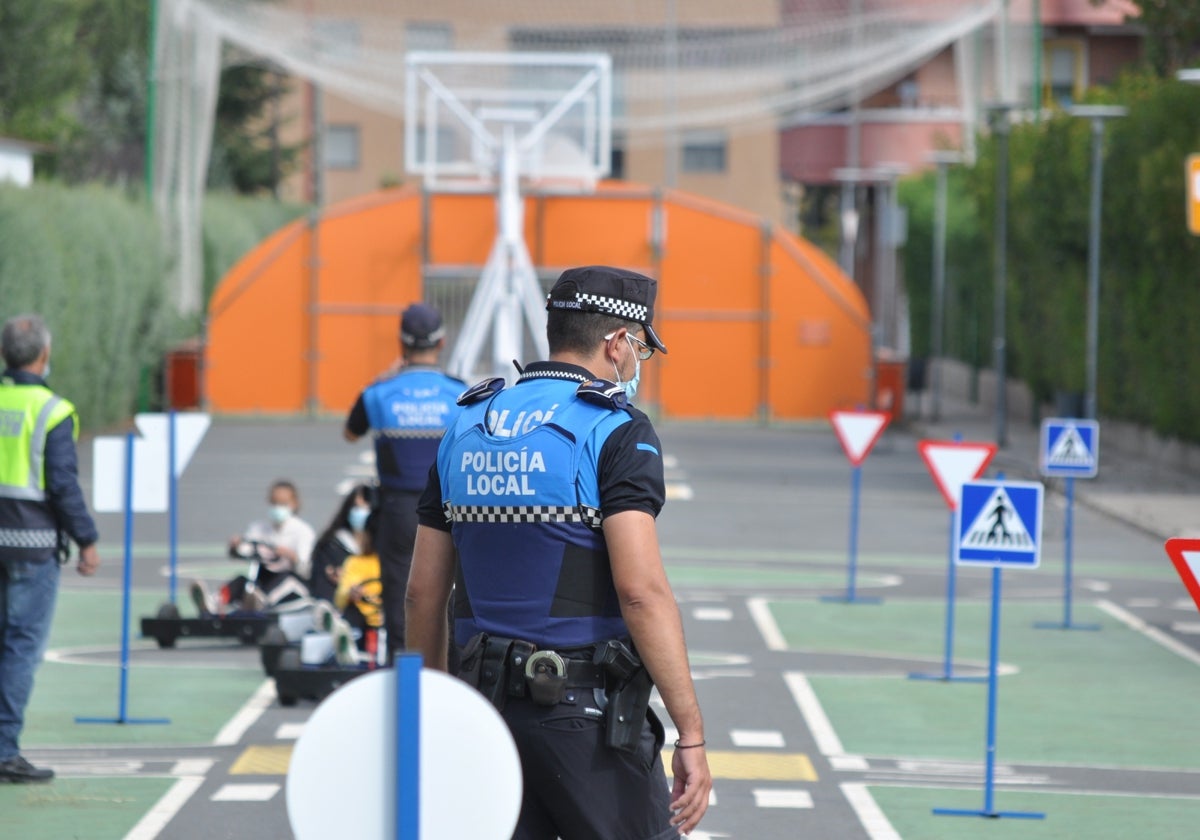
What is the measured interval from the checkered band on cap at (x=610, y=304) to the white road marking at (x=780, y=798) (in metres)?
4.81

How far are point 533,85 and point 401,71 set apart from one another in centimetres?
215

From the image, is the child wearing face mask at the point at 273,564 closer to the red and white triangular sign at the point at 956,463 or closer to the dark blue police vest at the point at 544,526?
the red and white triangular sign at the point at 956,463

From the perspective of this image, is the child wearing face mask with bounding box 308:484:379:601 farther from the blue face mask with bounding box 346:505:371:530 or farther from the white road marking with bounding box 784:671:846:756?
the white road marking with bounding box 784:671:846:756

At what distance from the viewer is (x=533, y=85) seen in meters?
39.8

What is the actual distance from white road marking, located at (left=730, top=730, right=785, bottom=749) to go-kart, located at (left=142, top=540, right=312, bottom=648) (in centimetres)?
367

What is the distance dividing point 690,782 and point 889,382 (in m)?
37.4

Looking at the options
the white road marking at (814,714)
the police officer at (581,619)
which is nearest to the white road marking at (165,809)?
the white road marking at (814,714)

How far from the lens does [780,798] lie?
10.2m

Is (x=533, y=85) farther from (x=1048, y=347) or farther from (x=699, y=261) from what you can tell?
(x=1048, y=347)

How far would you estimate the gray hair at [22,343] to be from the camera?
33.2 ft

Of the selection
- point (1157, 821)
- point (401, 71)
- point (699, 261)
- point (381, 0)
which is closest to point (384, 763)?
point (1157, 821)

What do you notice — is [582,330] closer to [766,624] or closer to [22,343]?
[22,343]

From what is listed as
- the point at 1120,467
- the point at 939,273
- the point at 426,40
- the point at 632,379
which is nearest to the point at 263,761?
the point at 632,379

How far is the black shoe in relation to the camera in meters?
10.1
